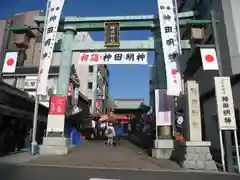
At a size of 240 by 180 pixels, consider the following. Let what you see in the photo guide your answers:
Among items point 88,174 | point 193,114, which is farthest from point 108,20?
point 88,174

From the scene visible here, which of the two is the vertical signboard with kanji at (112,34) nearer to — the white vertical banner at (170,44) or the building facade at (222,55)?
the white vertical banner at (170,44)

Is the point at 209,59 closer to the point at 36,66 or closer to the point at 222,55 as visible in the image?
the point at 222,55

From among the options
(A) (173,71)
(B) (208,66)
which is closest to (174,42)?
(A) (173,71)

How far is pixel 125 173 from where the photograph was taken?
24.1ft

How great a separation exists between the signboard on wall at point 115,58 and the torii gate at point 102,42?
0.97 feet

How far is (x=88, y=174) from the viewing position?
6.96 m

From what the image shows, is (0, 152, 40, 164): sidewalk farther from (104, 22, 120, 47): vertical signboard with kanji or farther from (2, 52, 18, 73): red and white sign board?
(104, 22, 120, 47): vertical signboard with kanji

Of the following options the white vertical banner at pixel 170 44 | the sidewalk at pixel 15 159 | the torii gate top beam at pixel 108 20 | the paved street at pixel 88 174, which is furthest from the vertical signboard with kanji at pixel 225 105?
the sidewalk at pixel 15 159

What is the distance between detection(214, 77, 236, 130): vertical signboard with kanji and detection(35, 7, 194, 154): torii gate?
4286 mm

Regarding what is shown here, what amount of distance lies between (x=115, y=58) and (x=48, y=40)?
4.18 m

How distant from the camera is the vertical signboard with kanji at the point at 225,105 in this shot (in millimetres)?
8359

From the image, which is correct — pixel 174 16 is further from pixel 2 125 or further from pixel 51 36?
pixel 2 125

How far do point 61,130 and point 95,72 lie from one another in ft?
110

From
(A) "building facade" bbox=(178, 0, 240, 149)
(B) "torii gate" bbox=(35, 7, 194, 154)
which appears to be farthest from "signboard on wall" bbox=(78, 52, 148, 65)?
(A) "building facade" bbox=(178, 0, 240, 149)
